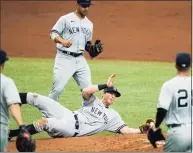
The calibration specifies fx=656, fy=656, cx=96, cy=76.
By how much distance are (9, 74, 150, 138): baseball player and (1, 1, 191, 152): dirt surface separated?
841 centimetres

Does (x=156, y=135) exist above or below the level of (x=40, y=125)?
above

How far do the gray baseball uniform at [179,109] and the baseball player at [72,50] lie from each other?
3494 mm

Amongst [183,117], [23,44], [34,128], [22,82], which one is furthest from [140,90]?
[23,44]

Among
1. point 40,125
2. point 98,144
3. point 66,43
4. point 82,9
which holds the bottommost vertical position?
point 98,144

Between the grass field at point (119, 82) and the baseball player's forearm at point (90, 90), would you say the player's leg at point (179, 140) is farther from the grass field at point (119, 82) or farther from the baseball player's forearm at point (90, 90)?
the grass field at point (119, 82)

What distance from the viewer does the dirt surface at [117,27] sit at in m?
19.1

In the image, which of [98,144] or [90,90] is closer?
[98,144]

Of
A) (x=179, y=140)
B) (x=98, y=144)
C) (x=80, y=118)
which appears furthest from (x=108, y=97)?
(x=179, y=140)

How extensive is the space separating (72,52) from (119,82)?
3.57 meters

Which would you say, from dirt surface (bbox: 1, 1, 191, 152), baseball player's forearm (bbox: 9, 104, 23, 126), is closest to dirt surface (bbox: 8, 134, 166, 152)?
baseball player's forearm (bbox: 9, 104, 23, 126)

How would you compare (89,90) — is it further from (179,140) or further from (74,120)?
(179,140)

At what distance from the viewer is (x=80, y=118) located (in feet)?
31.2

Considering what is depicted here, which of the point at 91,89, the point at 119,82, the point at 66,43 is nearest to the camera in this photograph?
the point at 91,89

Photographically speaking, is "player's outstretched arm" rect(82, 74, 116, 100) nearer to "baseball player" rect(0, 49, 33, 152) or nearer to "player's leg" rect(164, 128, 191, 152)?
"player's leg" rect(164, 128, 191, 152)
